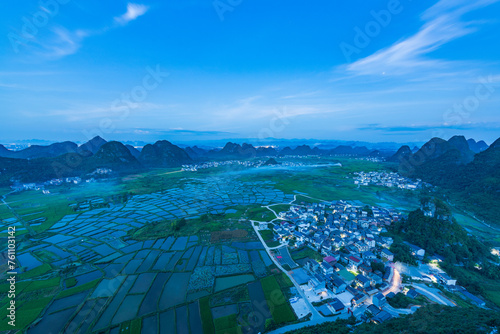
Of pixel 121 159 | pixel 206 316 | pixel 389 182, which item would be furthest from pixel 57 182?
pixel 389 182

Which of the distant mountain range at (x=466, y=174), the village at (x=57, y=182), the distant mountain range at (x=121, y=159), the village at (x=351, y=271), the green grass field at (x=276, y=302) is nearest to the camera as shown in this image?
the green grass field at (x=276, y=302)

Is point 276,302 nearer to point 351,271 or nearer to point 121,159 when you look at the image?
point 351,271

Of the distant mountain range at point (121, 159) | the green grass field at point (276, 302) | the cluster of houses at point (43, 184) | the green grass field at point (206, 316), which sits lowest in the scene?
the green grass field at point (206, 316)

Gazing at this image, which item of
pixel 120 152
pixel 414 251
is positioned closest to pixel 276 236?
pixel 414 251

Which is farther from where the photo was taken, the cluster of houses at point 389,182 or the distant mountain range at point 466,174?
the cluster of houses at point 389,182

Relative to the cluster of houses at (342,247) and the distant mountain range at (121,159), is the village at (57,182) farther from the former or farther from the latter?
the cluster of houses at (342,247)

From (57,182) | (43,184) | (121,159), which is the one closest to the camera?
(43,184)

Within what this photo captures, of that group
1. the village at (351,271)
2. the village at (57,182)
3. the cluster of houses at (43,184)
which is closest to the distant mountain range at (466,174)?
the village at (351,271)

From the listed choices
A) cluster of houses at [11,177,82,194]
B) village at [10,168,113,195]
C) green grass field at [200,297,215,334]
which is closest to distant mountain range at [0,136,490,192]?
village at [10,168,113,195]

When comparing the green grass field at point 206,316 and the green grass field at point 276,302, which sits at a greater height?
the green grass field at point 276,302

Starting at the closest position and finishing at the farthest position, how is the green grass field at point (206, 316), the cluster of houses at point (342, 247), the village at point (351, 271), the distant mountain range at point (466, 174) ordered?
the green grass field at point (206, 316) → the village at point (351, 271) → the cluster of houses at point (342, 247) → the distant mountain range at point (466, 174)
